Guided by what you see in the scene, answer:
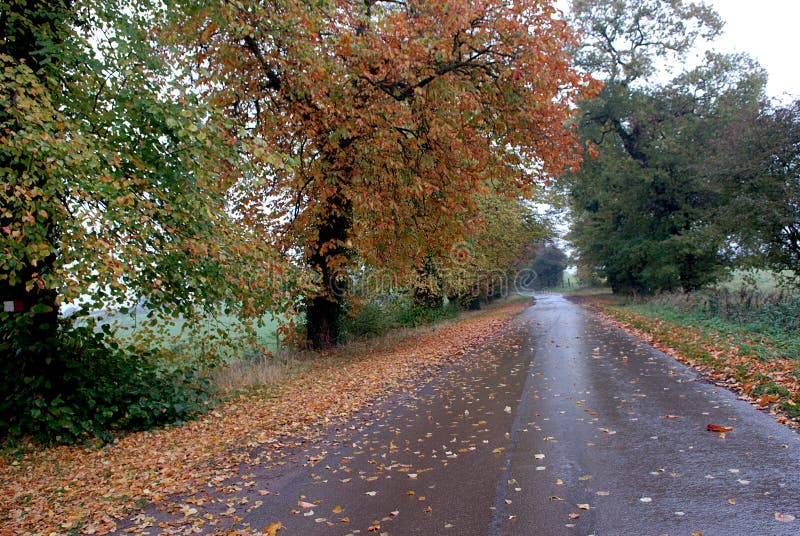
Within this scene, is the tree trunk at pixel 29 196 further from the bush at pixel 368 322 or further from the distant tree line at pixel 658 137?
the distant tree line at pixel 658 137

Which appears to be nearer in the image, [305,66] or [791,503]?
[791,503]

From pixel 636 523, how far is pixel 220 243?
593 cm

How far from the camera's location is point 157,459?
6160mm

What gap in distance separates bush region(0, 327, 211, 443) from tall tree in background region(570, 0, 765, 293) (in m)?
24.1

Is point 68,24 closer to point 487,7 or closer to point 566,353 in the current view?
point 487,7

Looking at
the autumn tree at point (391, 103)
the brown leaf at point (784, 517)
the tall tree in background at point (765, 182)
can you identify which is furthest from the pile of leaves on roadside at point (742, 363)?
the autumn tree at point (391, 103)

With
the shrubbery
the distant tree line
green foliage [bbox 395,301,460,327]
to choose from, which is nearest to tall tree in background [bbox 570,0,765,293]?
the distant tree line

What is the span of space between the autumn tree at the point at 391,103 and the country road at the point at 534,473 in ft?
14.9

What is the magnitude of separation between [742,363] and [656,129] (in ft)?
72.5

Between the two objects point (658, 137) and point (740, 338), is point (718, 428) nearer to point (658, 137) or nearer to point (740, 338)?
point (740, 338)

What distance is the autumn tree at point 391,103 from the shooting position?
10.5 meters

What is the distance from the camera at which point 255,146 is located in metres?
7.52

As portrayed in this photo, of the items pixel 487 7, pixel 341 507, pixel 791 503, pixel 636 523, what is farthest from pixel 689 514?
pixel 487 7

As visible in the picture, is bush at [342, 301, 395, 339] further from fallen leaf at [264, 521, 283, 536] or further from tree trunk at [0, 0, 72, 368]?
fallen leaf at [264, 521, 283, 536]
